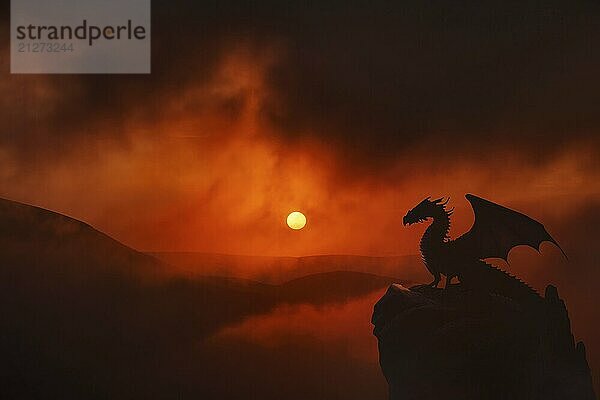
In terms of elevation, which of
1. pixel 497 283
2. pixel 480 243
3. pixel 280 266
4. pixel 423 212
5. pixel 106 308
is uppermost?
pixel 423 212

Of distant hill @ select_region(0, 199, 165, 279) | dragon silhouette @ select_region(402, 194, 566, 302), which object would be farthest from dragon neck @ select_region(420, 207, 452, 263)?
distant hill @ select_region(0, 199, 165, 279)

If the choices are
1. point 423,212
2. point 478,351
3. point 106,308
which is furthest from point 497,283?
point 106,308

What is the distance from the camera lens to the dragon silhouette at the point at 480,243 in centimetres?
388

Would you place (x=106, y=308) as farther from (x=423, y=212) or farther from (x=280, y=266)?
(x=423, y=212)

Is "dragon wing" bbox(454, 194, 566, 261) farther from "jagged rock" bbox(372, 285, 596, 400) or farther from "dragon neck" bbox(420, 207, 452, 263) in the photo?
"jagged rock" bbox(372, 285, 596, 400)

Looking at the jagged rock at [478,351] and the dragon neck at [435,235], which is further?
the dragon neck at [435,235]

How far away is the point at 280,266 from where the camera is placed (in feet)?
13.5

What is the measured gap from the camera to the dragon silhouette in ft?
12.7

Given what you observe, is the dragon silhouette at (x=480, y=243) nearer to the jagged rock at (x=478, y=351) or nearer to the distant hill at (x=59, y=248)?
the jagged rock at (x=478, y=351)

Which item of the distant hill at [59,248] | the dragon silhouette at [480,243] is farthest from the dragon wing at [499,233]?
the distant hill at [59,248]

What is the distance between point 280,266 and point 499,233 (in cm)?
129

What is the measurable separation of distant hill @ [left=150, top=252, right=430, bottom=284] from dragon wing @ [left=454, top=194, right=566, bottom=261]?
0.36 meters

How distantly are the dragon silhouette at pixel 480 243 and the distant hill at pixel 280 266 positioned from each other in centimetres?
27

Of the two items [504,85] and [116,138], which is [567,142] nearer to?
[504,85]
